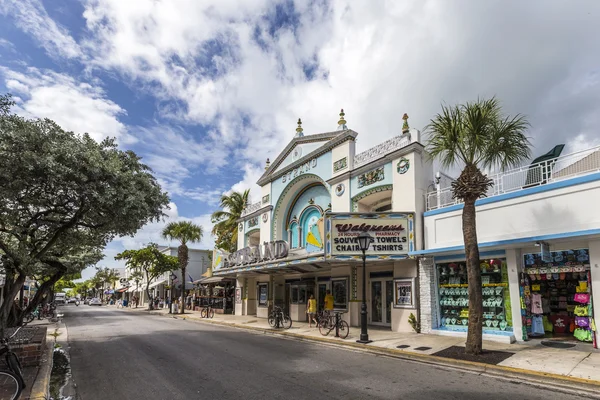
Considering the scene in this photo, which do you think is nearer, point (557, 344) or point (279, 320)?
point (557, 344)

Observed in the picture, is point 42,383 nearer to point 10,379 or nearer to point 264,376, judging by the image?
point 10,379

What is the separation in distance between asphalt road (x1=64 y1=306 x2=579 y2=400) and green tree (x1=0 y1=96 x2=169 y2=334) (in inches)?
147

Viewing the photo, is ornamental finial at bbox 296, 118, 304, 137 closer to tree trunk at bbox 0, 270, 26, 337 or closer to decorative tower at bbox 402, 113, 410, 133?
decorative tower at bbox 402, 113, 410, 133

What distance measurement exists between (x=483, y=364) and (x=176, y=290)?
4593 cm

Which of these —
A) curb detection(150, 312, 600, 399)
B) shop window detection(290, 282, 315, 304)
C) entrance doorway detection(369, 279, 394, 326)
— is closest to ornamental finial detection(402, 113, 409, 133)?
entrance doorway detection(369, 279, 394, 326)

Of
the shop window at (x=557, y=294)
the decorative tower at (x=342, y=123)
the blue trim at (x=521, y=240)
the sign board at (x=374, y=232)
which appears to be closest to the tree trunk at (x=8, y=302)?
the sign board at (x=374, y=232)

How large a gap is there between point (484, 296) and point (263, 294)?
52.0 feet

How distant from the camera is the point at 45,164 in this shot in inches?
376

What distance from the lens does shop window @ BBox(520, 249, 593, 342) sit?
36.5ft

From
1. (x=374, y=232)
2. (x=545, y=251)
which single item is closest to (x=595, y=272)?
(x=545, y=251)

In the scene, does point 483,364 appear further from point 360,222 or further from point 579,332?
point 360,222

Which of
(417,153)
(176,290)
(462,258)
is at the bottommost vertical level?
(176,290)

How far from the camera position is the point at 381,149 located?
57.6ft

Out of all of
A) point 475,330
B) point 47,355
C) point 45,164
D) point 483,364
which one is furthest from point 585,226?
point 47,355
